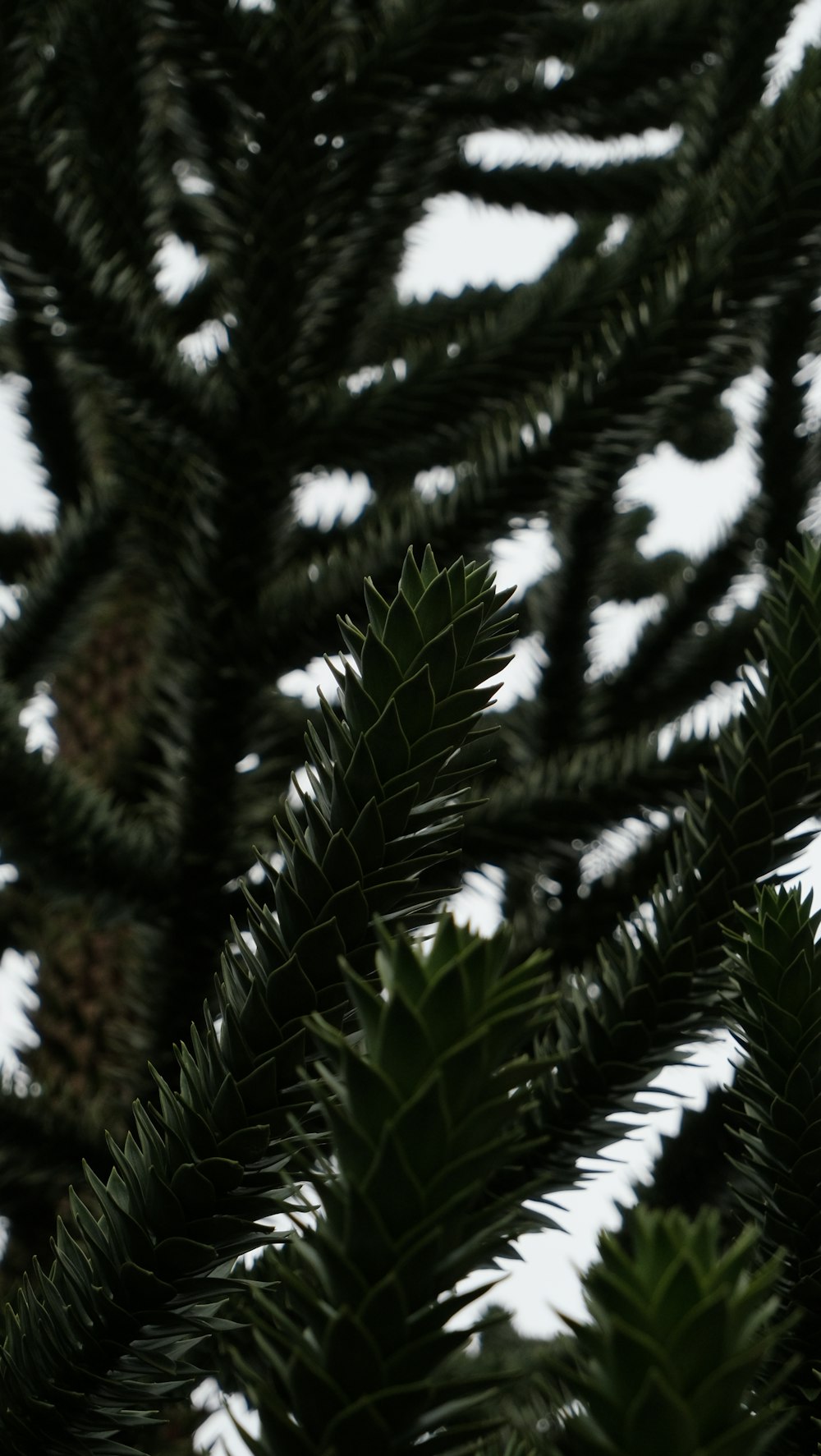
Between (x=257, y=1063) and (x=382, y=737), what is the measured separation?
0.23 metres

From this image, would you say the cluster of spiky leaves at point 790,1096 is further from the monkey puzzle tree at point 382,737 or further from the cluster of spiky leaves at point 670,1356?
the cluster of spiky leaves at point 670,1356

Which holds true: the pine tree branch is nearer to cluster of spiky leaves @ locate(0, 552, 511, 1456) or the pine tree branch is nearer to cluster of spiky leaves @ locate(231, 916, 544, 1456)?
cluster of spiky leaves @ locate(0, 552, 511, 1456)

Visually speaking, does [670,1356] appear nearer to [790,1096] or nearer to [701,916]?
[790,1096]

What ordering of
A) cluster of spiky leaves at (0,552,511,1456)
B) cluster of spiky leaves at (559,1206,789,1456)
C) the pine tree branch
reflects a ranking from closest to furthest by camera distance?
cluster of spiky leaves at (559,1206,789,1456) → cluster of spiky leaves at (0,552,511,1456) → the pine tree branch

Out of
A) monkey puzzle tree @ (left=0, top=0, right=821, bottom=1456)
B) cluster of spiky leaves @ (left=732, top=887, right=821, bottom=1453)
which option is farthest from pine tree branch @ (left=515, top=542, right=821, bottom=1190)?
cluster of spiky leaves @ (left=732, top=887, right=821, bottom=1453)

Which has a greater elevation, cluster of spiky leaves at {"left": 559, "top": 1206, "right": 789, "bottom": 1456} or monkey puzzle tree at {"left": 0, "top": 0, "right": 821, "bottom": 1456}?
monkey puzzle tree at {"left": 0, "top": 0, "right": 821, "bottom": 1456}

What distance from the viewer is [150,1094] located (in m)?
1.65

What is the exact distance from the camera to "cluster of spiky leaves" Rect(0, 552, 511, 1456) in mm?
738

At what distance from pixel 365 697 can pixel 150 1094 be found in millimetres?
1052

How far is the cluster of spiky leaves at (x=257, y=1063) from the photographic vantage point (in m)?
0.74

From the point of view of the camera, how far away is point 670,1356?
42 cm

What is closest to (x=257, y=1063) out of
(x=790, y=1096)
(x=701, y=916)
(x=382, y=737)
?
(x=382, y=737)

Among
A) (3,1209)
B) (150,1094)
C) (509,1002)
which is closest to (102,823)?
(150,1094)

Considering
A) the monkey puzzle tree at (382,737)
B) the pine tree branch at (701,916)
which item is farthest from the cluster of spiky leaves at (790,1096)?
the pine tree branch at (701,916)
